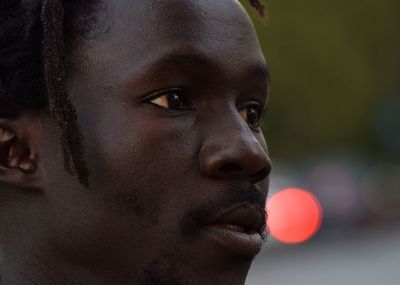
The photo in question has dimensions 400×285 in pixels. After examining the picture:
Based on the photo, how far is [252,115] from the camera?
327 cm

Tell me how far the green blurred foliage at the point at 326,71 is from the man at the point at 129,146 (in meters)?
22.9

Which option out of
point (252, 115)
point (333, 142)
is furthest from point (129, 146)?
point (333, 142)

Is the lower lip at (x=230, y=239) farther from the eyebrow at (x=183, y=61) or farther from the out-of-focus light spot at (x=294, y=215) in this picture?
the out-of-focus light spot at (x=294, y=215)

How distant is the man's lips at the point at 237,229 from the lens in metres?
2.88

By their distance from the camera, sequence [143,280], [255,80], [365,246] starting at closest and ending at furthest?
[143,280] < [255,80] < [365,246]

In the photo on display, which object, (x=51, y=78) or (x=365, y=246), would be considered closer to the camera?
(x=51, y=78)

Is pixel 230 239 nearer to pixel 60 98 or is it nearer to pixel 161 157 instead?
pixel 161 157

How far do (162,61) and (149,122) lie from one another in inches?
7.8

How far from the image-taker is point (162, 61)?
2.96 metres

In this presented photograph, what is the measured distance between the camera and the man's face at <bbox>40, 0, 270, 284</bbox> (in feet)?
9.48

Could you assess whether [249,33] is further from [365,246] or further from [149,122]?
[365,246]

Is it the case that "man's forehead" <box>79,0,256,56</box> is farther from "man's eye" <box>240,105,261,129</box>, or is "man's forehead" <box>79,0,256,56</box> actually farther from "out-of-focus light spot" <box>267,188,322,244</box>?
"out-of-focus light spot" <box>267,188,322,244</box>

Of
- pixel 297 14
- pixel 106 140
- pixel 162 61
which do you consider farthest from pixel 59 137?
pixel 297 14

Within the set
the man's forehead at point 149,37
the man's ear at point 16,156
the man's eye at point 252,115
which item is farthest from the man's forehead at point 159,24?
the man's ear at point 16,156
